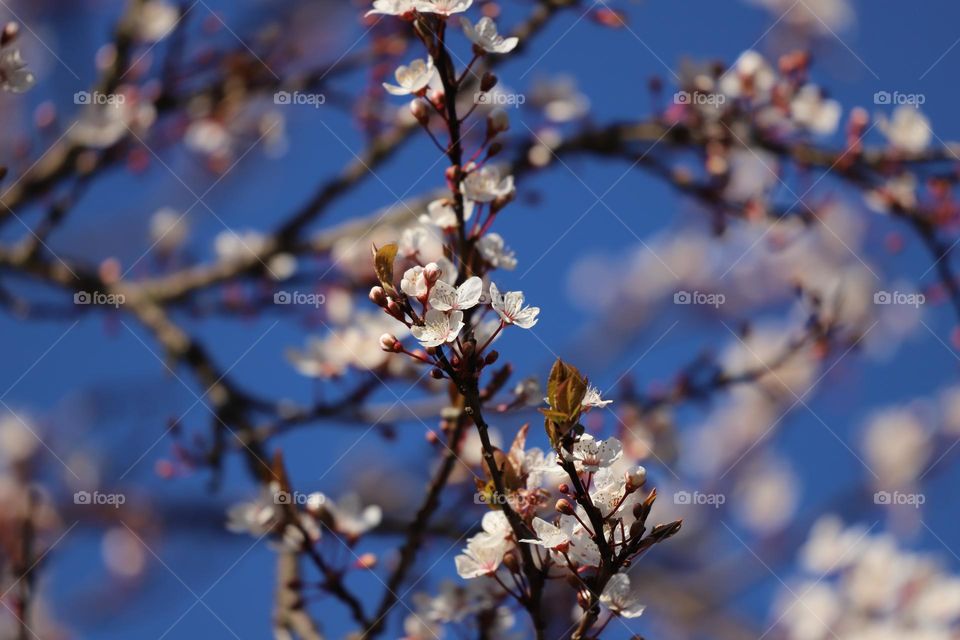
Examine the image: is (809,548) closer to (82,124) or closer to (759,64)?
(759,64)

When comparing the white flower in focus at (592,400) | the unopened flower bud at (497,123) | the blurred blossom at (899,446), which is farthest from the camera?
the blurred blossom at (899,446)

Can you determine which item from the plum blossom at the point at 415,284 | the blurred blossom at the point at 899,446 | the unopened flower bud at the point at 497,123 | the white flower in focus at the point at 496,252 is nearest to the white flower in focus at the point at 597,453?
the plum blossom at the point at 415,284

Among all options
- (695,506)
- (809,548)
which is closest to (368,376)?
(809,548)

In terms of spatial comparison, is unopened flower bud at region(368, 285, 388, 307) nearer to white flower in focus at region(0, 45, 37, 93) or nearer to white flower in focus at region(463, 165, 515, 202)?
white flower in focus at region(463, 165, 515, 202)
